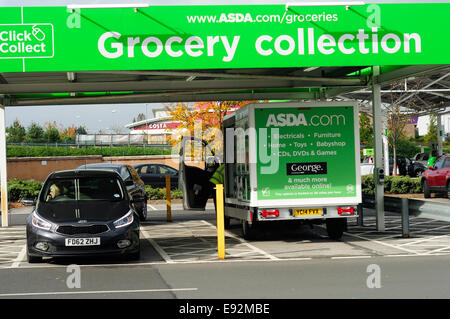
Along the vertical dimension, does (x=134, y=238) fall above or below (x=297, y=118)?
below

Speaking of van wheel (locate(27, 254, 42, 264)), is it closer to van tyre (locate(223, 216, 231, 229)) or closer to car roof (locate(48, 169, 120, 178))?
car roof (locate(48, 169, 120, 178))

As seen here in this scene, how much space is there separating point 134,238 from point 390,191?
18.7 metres

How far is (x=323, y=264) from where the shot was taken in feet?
36.5

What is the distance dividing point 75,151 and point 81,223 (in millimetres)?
37997

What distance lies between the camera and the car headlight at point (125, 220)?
11461mm

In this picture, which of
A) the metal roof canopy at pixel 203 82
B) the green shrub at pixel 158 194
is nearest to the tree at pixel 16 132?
the green shrub at pixel 158 194

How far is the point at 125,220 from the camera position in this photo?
11.6 m

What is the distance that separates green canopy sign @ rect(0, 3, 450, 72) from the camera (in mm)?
11992

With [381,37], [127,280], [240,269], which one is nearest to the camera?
[127,280]

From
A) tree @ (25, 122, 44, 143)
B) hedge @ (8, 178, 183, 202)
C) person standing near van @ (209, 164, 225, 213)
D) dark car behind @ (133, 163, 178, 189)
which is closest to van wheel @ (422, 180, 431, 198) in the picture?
hedge @ (8, 178, 183, 202)

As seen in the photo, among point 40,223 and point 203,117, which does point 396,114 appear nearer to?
point 203,117
